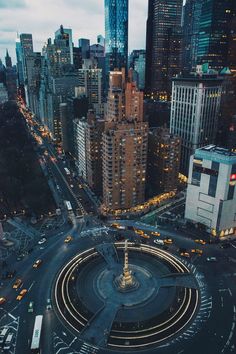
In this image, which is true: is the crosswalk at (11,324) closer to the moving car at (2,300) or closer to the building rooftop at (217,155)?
the moving car at (2,300)

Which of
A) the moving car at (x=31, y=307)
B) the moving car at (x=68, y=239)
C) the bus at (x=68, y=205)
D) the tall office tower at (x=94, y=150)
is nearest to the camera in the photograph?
the moving car at (x=31, y=307)

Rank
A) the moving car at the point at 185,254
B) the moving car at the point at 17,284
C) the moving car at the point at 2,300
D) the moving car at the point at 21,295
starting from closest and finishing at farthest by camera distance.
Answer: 1. the moving car at the point at 2,300
2. the moving car at the point at 21,295
3. the moving car at the point at 17,284
4. the moving car at the point at 185,254

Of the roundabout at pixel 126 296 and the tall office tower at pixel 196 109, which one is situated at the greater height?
the tall office tower at pixel 196 109

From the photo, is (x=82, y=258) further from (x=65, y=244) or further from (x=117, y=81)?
(x=117, y=81)

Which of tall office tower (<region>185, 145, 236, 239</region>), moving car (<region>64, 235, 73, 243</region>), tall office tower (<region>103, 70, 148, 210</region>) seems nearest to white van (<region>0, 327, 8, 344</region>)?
moving car (<region>64, 235, 73, 243</region>)

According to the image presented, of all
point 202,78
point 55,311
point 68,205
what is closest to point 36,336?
point 55,311

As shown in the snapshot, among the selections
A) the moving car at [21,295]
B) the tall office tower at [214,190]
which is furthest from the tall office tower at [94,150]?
the moving car at [21,295]

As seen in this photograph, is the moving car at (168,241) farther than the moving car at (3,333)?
Yes

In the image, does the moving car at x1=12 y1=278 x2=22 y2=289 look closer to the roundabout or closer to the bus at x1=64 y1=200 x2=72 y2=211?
the roundabout
